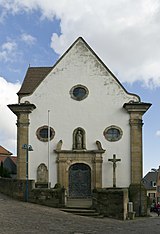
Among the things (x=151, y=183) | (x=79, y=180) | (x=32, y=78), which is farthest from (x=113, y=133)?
(x=151, y=183)

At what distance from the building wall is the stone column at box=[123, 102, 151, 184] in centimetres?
30

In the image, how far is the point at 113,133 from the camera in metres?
31.1

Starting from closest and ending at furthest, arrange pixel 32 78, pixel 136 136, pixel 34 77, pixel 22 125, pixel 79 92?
pixel 136 136, pixel 22 125, pixel 79 92, pixel 32 78, pixel 34 77

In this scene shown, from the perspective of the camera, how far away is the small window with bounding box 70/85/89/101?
31797 millimetres

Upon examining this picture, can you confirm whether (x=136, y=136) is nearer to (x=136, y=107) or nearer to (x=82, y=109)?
(x=136, y=107)

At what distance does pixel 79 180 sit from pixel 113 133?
12.9 feet

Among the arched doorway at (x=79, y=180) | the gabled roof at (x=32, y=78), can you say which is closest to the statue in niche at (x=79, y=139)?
the arched doorway at (x=79, y=180)

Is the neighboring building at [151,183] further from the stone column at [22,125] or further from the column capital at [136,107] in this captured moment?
the stone column at [22,125]

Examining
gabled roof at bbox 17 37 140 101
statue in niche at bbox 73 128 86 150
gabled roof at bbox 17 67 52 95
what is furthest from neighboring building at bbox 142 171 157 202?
statue in niche at bbox 73 128 86 150

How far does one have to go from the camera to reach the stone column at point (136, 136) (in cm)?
3036

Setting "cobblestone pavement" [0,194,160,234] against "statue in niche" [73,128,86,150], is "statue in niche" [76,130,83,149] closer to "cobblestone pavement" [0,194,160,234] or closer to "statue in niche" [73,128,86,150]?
"statue in niche" [73,128,86,150]

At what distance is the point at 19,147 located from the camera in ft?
103

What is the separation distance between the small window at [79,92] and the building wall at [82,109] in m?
0.22

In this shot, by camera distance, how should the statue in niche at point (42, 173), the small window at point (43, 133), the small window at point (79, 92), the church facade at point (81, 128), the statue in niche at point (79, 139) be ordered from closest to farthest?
1. the statue in niche at point (42, 173)
2. the church facade at point (81, 128)
3. the statue in niche at point (79, 139)
4. the small window at point (43, 133)
5. the small window at point (79, 92)
